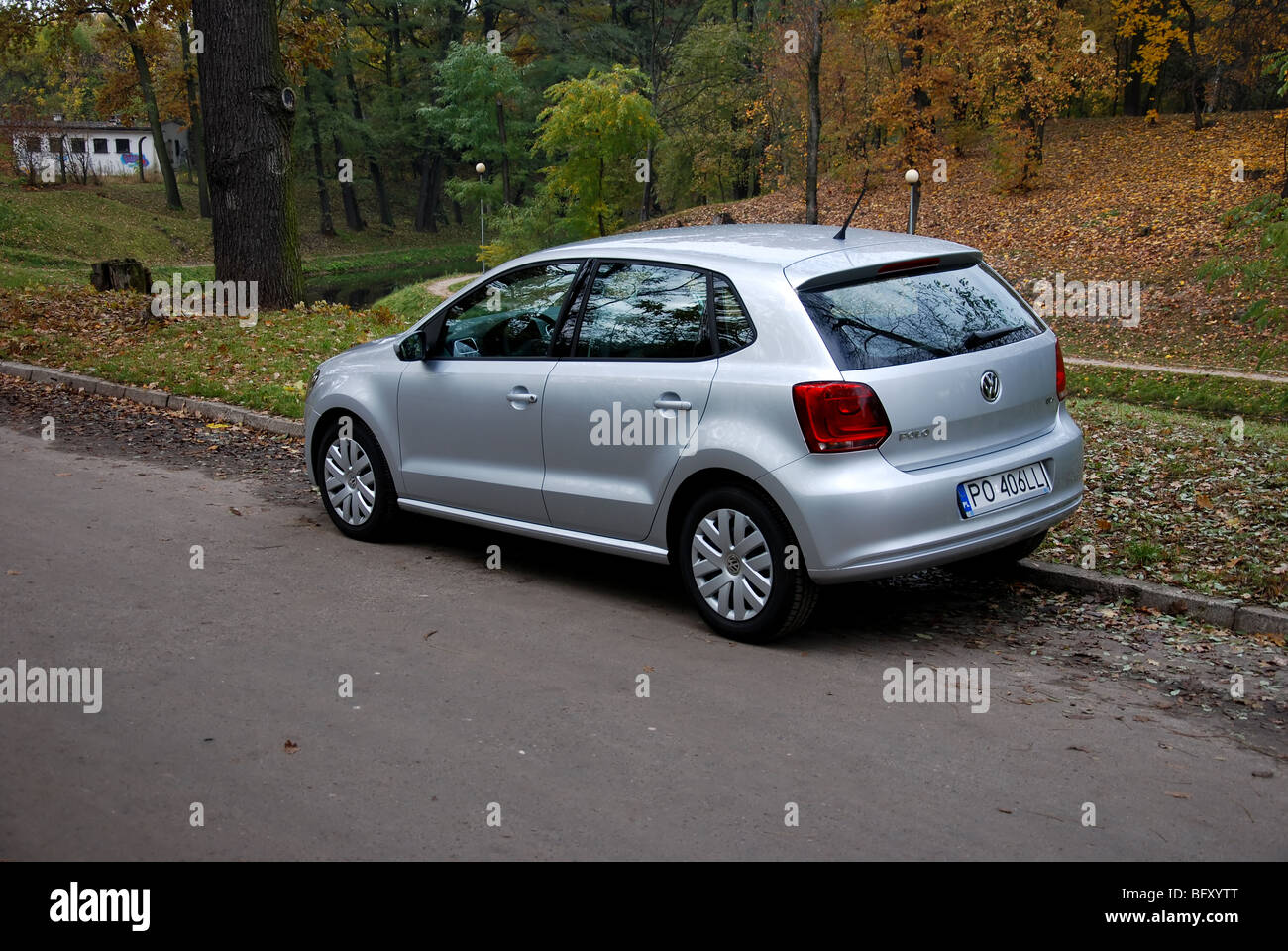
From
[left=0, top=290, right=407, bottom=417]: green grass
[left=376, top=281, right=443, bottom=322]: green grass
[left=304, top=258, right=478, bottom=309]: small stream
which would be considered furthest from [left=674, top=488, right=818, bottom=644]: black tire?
[left=304, top=258, right=478, bottom=309]: small stream

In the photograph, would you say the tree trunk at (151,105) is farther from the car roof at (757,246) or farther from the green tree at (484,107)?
the car roof at (757,246)

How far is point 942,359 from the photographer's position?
5656 mm

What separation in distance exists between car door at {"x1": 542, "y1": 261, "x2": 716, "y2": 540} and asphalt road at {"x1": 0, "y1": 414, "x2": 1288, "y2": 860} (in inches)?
24.0

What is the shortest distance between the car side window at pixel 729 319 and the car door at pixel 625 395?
0.07 meters

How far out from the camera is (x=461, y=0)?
228 feet

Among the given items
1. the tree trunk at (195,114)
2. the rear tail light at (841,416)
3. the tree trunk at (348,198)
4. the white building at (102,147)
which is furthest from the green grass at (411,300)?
the rear tail light at (841,416)

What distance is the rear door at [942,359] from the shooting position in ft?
18.1

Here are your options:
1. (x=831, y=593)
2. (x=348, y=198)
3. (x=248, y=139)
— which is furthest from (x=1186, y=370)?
(x=348, y=198)

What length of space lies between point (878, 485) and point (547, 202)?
51.7m

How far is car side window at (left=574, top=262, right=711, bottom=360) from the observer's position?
6043 mm
